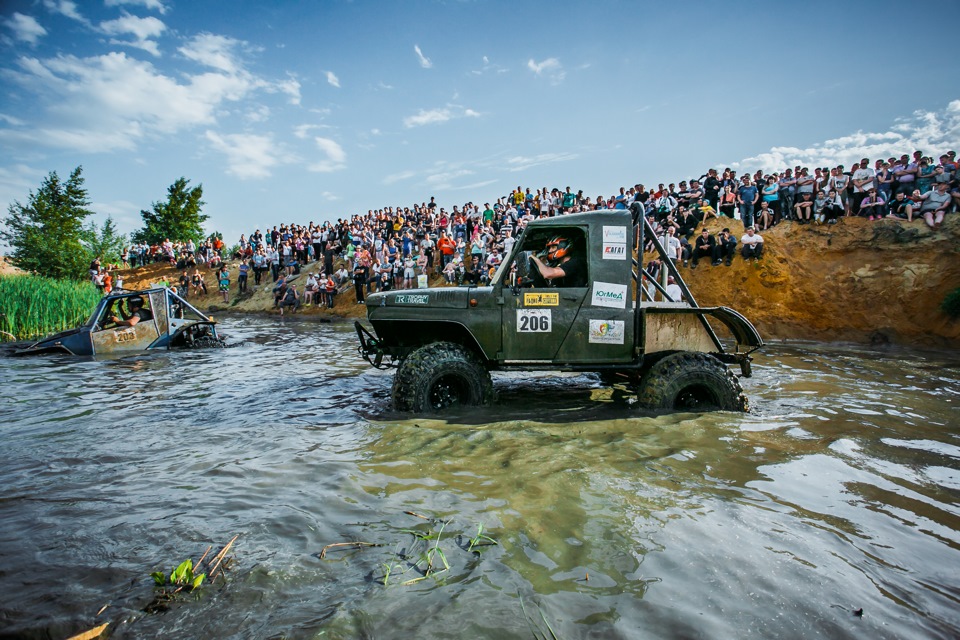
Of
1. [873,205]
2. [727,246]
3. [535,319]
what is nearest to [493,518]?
[535,319]

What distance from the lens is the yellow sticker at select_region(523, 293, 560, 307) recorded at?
5562 millimetres

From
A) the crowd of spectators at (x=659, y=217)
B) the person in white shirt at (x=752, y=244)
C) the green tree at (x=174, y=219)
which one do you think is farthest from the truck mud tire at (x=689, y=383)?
the green tree at (x=174, y=219)

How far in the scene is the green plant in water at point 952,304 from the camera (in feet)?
41.4

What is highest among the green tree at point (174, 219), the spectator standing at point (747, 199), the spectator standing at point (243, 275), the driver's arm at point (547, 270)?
the green tree at point (174, 219)

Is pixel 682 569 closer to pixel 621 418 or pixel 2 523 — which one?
pixel 621 418

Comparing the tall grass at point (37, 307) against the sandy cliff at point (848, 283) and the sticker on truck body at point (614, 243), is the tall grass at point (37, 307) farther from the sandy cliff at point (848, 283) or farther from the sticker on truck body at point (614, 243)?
the sandy cliff at point (848, 283)

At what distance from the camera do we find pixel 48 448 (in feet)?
15.1

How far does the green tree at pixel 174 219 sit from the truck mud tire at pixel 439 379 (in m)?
53.7

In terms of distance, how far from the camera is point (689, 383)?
17.8ft

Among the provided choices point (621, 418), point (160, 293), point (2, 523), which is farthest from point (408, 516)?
point (160, 293)

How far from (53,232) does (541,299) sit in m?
41.9

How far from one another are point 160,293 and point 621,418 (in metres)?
11.2

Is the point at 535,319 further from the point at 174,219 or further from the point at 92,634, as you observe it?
the point at 174,219

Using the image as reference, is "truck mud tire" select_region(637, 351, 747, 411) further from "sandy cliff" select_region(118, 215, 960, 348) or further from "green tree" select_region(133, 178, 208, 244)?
"green tree" select_region(133, 178, 208, 244)
